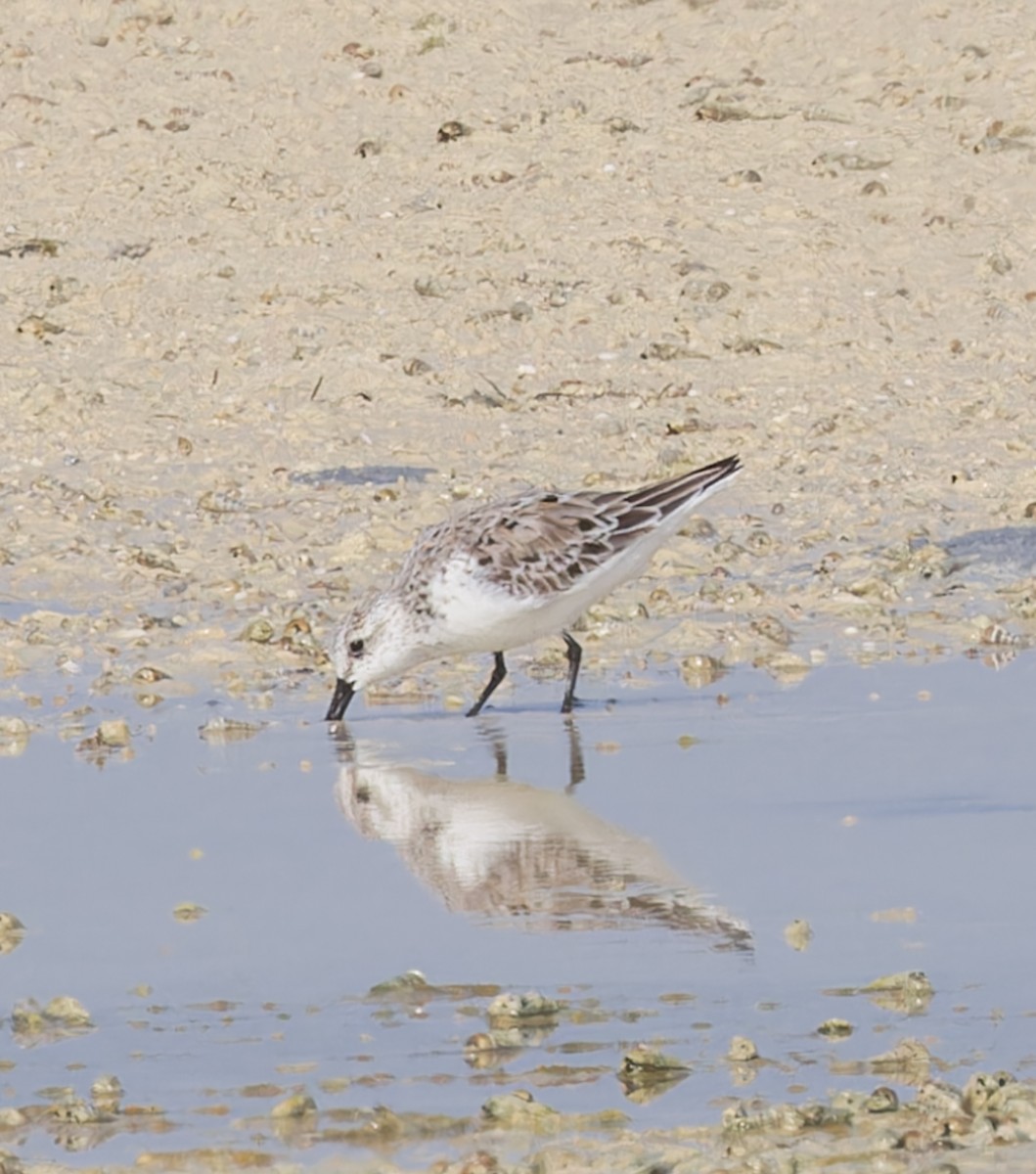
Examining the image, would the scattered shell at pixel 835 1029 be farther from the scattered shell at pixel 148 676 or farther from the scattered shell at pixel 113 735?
the scattered shell at pixel 148 676

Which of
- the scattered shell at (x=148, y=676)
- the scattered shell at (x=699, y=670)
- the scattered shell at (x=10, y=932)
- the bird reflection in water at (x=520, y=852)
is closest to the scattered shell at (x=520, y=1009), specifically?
the bird reflection in water at (x=520, y=852)

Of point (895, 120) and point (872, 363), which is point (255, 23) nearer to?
point (895, 120)

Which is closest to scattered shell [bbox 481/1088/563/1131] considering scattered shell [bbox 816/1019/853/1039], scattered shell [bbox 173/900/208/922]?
scattered shell [bbox 816/1019/853/1039]

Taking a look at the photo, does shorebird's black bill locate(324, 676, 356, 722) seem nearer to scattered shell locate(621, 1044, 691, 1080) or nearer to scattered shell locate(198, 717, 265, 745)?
scattered shell locate(198, 717, 265, 745)

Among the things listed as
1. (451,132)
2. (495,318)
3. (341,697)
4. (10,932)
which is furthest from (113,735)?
(451,132)

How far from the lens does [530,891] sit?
21.8 feet

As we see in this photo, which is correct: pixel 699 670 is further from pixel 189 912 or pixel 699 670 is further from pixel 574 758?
pixel 189 912

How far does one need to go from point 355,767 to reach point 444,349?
680 cm

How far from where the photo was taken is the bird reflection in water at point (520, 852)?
6.38 meters

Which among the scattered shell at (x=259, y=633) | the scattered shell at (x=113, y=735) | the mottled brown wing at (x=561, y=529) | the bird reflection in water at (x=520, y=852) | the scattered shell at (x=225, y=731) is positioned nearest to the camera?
the bird reflection in water at (x=520, y=852)

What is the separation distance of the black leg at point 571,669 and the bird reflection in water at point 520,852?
663 millimetres

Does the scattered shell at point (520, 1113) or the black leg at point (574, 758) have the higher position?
the black leg at point (574, 758)

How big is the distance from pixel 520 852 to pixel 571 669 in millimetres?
2318

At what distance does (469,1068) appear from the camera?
206 inches
